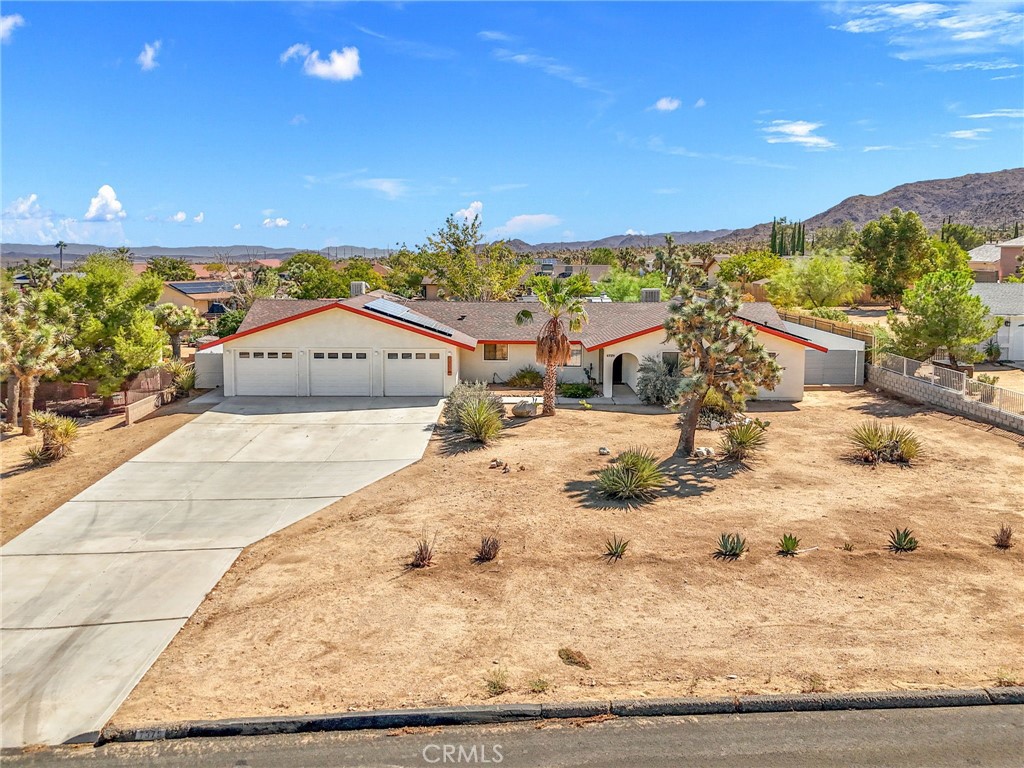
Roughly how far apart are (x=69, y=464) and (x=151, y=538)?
863cm

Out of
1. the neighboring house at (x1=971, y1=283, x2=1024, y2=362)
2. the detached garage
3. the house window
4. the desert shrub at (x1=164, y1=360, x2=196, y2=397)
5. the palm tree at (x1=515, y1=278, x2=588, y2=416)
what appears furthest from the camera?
the neighboring house at (x1=971, y1=283, x2=1024, y2=362)

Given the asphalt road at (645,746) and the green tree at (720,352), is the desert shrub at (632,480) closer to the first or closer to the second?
the green tree at (720,352)

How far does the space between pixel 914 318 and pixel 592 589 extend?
24.0 meters

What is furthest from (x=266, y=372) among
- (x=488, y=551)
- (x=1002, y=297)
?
(x=1002, y=297)

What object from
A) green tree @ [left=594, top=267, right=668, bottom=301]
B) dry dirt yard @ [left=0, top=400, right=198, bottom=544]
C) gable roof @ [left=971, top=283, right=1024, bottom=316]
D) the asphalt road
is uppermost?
green tree @ [left=594, top=267, right=668, bottom=301]

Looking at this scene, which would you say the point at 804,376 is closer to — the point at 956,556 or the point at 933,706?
the point at 956,556

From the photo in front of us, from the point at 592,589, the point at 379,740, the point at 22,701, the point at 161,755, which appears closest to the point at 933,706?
the point at 592,589

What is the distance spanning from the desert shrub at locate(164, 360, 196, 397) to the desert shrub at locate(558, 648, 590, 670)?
26.1 m

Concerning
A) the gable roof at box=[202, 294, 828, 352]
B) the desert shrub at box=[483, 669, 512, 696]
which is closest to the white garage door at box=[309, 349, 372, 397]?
the gable roof at box=[202, 294, 828, 352]

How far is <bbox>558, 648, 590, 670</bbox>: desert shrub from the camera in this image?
428 inches

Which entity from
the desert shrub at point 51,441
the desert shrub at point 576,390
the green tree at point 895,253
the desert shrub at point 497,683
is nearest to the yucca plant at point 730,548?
the desert shrub at point 497,683

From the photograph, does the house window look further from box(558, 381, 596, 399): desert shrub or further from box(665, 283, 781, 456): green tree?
box(665, 283, 781, 456): green tree

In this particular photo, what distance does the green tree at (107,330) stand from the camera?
31562mm

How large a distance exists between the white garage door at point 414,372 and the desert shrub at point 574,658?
841 inches
